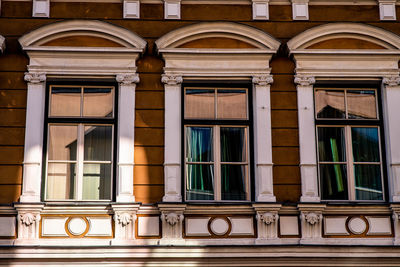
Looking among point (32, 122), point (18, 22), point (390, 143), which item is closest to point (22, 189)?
point (32, 122)

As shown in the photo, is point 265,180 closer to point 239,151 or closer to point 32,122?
point 239,151

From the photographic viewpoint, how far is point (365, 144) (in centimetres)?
1026

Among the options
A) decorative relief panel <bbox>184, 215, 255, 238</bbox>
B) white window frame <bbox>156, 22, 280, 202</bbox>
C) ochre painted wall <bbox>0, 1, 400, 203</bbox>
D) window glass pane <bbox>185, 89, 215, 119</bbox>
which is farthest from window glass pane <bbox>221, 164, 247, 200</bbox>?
window glass pane <bbox>185, 89, 215, 119</bbox>

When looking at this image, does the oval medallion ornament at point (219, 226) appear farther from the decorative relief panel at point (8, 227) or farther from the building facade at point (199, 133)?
the decorative relief panel at point (8, 227)

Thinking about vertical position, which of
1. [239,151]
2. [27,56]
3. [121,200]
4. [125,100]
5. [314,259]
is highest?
[27,56]

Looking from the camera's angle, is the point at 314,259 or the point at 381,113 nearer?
the point at 314,259

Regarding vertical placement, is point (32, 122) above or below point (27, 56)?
below

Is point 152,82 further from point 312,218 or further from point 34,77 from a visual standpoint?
point 312,218

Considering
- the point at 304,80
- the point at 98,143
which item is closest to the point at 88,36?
the point at 98,143

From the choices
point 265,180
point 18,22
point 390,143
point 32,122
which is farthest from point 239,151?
point 18,22

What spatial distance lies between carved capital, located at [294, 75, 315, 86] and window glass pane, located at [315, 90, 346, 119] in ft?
0.88

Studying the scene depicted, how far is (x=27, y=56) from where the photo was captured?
33.4ft

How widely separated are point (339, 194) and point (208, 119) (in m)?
2.25

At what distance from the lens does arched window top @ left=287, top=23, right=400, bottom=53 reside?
1036 cm
